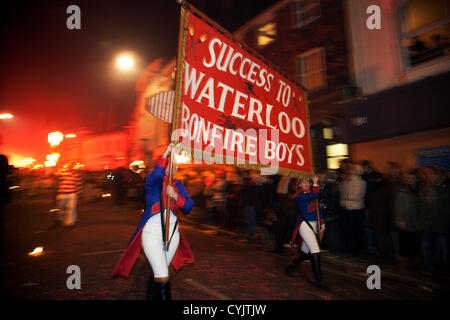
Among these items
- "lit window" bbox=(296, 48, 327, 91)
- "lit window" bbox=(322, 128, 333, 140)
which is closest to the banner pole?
"lit window" bbox=(322, 128, 333, 140)

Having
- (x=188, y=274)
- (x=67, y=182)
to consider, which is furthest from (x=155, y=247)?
(x=67, y=182)

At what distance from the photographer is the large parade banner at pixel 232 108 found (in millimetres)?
3100

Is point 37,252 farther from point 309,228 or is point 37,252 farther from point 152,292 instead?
point 309,228

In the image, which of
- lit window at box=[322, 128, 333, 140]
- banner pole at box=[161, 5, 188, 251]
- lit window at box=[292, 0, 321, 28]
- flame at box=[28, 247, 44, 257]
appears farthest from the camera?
lit window at box=[292, 0, 321, 28]

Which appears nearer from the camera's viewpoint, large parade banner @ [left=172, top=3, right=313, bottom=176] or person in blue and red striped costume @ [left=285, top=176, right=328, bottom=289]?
large parade banner @ [left=172, top=3, right=313, bottom=176]

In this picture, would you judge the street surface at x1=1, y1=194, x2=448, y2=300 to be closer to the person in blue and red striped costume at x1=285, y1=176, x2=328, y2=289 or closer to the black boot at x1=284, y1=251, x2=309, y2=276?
the black boot at x1=284, y1=251, x2=309, y2=276

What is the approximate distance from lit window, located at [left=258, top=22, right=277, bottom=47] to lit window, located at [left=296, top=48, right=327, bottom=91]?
7.67ft

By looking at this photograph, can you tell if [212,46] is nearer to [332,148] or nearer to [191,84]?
[191,84]

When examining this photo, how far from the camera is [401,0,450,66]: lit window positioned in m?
8.16

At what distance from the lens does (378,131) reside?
9.27 metres

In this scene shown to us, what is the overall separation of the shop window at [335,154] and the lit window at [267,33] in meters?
6.57

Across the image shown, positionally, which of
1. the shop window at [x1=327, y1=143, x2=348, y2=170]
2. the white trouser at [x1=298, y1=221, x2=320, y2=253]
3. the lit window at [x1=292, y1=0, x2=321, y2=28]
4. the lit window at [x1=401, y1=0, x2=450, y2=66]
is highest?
the lit window at [x1=292, y1=0, x2=321, y2=28]

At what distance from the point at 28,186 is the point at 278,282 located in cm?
2053

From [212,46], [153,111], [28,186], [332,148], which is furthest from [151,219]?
[153,111]
